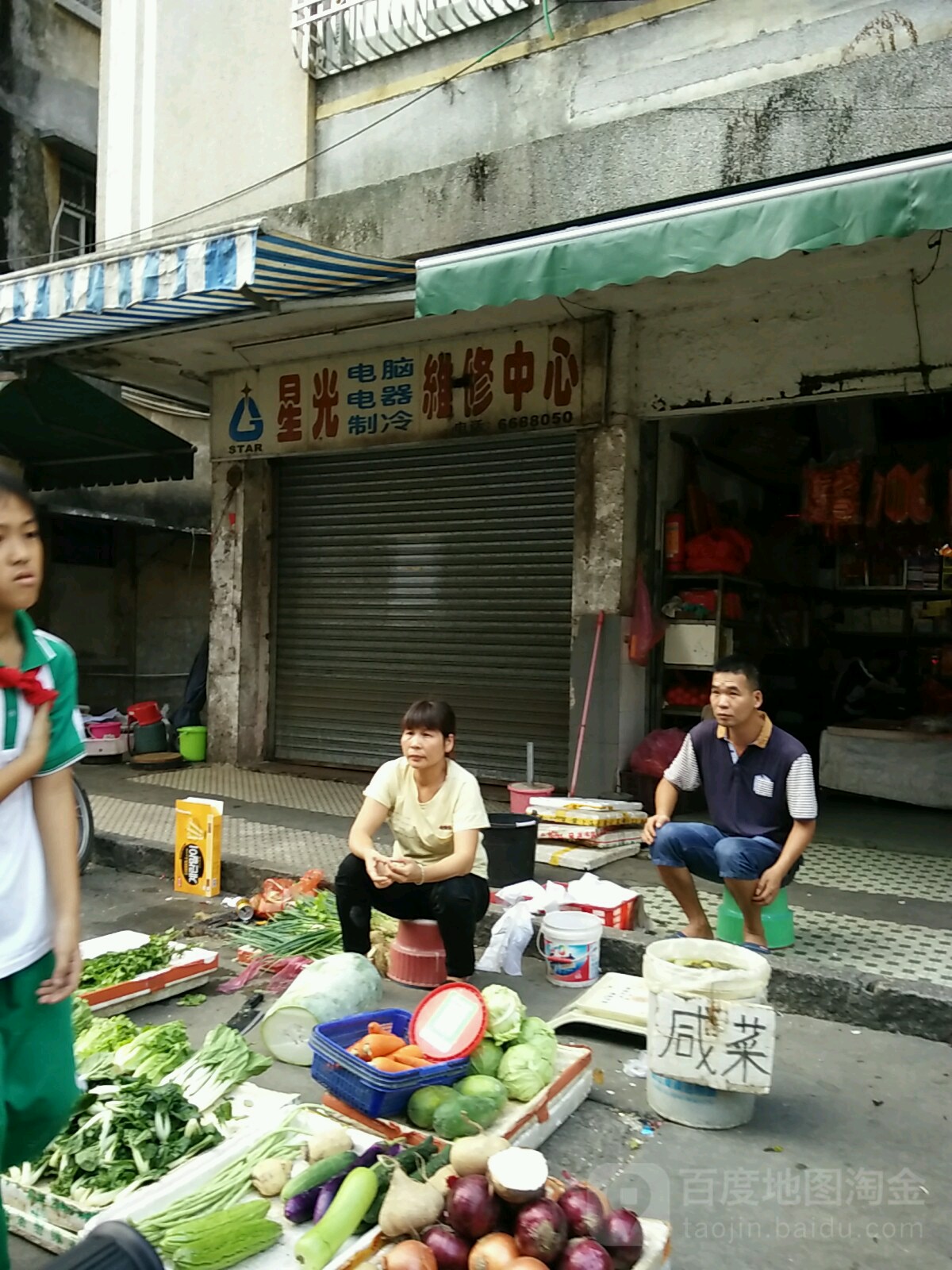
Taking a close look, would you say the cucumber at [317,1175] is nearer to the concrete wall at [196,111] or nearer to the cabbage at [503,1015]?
the cabbage at [503,1015]

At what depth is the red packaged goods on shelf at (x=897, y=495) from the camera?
7.21 m

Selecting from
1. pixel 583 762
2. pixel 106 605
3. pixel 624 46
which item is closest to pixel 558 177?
pixel 624 46

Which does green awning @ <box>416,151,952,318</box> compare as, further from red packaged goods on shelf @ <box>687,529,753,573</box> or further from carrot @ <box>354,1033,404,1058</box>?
carrot @ <box>354,1033,404,1058</box>

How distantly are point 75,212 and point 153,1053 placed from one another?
1324 centimetres

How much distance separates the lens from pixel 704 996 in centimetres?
313

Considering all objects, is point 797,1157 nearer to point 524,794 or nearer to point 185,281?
point 524,794

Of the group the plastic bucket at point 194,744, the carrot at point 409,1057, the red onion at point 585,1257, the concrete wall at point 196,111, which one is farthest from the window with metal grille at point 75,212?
the red onion at point 585,1257

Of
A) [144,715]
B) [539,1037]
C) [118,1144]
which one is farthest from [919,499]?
[144,715]

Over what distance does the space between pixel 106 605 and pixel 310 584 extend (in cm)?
522

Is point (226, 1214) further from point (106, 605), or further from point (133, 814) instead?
point (106, 605)

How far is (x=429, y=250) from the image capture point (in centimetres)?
700

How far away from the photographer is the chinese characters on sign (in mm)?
3080

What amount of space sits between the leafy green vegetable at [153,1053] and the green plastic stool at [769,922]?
7.81ft

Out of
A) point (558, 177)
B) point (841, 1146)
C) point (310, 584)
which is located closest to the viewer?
point (841, 1146)
